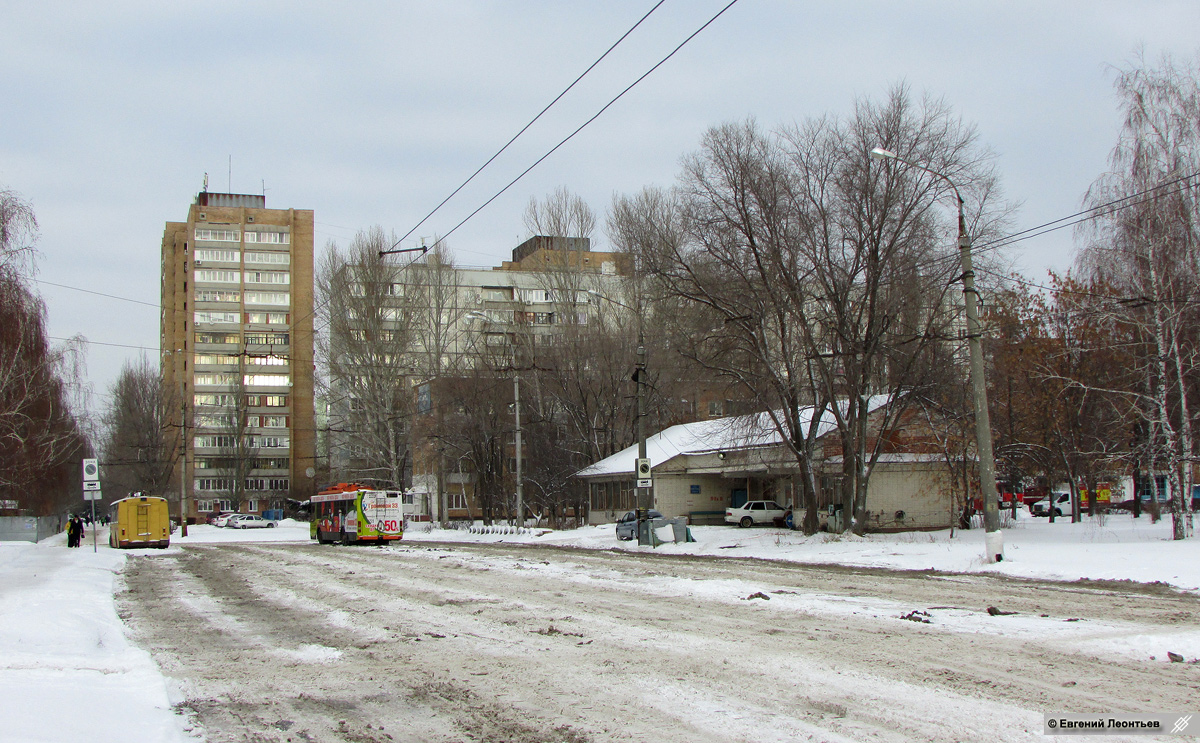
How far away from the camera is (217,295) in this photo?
356ft

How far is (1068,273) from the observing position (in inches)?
1690

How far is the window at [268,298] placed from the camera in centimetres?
10969

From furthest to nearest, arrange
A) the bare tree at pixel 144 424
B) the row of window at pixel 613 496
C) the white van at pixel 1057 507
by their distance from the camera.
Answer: the bare tree at pixel 144 424
the white van at pixel 1057 507
the row of window at pixel 613 496

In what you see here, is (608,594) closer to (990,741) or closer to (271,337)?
(990,741)

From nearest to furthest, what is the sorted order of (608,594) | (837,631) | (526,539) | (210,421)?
(837,631)
(608,594)
(526,539)
(210,421)

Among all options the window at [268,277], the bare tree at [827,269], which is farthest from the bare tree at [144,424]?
the bare tree at [827,269]

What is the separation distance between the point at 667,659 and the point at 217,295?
10905cm

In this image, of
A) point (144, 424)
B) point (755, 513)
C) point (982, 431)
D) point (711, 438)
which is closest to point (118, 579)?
point (982, 431)

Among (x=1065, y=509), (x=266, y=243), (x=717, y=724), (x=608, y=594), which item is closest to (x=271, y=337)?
(x=266, y=243)

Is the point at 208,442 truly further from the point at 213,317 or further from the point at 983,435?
the point at 983,435

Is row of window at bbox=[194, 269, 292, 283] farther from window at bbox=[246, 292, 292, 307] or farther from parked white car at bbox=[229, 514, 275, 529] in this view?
parked white car at bbox=[229, 514, 275, 529]

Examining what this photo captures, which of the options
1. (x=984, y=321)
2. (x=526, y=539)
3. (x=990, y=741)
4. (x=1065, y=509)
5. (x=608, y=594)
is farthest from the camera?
(x=1065, y=509)

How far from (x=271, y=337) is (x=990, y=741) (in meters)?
111

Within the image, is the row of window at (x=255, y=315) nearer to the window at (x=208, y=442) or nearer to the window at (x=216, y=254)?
the window at (x=216, y=254)
